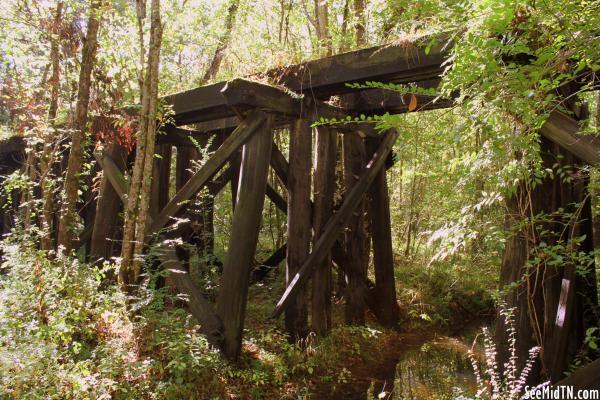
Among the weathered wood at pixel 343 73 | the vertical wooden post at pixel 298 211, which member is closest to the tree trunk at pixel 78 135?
the weathered wood at pixel 343 73

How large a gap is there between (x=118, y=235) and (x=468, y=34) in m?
6.11

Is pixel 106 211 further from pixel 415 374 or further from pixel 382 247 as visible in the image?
pixel 415 374

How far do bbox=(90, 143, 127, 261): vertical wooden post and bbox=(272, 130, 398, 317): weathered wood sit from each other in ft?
8.49

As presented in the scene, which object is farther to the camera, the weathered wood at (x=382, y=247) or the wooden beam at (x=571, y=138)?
the weathered wood at (x=382, y=247)

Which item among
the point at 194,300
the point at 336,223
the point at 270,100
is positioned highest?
the point at 270,100

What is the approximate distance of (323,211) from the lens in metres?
5.55

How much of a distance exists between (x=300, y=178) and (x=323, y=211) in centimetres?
59

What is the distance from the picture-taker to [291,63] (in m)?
4.95

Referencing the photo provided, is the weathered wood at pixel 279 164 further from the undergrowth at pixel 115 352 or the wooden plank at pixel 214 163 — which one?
the undergrowth at pixel 115 352

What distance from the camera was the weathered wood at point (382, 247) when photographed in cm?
634

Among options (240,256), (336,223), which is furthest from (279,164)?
(240,256)

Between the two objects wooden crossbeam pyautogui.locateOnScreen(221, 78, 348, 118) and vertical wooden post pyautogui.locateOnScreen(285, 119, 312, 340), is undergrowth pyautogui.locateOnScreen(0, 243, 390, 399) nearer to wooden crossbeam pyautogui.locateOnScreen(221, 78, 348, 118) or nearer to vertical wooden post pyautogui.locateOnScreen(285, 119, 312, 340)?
vertical wooden post pyautogui.locateOnScreen(285, 119, 312, 340)

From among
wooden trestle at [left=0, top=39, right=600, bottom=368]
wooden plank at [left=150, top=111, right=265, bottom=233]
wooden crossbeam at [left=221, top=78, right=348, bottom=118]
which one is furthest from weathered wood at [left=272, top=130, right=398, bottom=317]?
wooden plank at [left=150, top=111, right=265, bottom=233]

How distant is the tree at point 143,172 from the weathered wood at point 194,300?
11.2 inches
